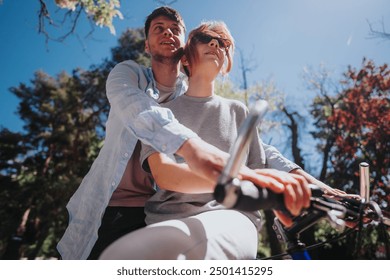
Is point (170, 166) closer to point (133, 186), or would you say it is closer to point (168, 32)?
point (133, 186)

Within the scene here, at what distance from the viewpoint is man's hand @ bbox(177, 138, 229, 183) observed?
3.12ft

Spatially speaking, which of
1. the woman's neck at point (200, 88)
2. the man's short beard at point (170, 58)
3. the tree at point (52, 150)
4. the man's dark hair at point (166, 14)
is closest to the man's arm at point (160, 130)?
the woman's neck at point (200, 88)

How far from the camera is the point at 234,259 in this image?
3.72ft

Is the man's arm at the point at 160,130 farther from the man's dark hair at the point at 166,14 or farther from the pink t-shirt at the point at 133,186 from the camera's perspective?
the man's dark hair at the point at 166,14

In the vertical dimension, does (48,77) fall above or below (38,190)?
above

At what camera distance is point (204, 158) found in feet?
3.22

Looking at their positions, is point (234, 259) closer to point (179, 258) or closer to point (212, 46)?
point (179, 258)

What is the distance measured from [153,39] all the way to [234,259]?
185cm

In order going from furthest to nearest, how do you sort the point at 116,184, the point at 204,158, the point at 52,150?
1. the point at 52,150
2. the point at 116,184
3. the point at 204,158

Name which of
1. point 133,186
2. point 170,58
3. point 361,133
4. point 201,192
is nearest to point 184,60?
point 170,58

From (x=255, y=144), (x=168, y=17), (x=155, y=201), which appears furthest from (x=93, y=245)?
(x=168, y=17)

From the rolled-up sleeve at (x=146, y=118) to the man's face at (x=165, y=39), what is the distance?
68cm

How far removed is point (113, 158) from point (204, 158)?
997 mm

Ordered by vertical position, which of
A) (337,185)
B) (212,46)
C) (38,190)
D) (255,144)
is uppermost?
(212,46)
